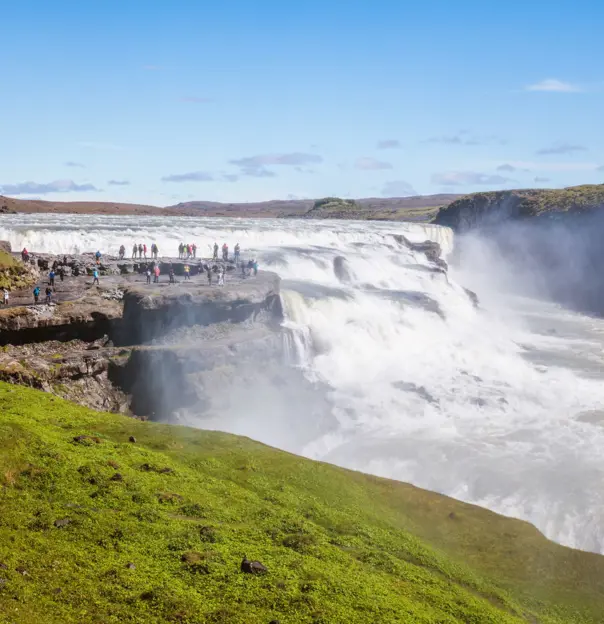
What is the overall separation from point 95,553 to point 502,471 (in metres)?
18.7

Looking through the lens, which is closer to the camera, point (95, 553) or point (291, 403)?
point (95, 553)

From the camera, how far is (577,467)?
1031 inches

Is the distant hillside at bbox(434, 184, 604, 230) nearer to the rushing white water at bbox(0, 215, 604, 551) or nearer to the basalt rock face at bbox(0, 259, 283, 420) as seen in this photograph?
the rushing white water at bbox(0, 215, 604, 551)

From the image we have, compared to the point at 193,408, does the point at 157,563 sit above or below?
above

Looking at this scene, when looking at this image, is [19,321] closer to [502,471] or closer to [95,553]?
[95,553]

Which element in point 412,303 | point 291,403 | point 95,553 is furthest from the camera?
point 412,303

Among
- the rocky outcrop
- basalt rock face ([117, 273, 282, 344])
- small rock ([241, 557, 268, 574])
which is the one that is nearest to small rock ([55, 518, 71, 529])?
small rock ([241, 557, 268, 574])

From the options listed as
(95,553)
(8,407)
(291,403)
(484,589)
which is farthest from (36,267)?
(484,589)

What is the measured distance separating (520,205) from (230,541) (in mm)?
82401

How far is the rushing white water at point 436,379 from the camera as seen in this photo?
83.0 feet

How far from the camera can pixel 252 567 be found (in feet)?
39.2

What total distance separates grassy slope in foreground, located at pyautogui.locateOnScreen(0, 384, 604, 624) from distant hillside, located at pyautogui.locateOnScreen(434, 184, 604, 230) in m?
68.5

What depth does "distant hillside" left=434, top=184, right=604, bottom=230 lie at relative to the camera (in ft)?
261

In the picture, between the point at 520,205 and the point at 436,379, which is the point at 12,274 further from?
the point at 520,205
